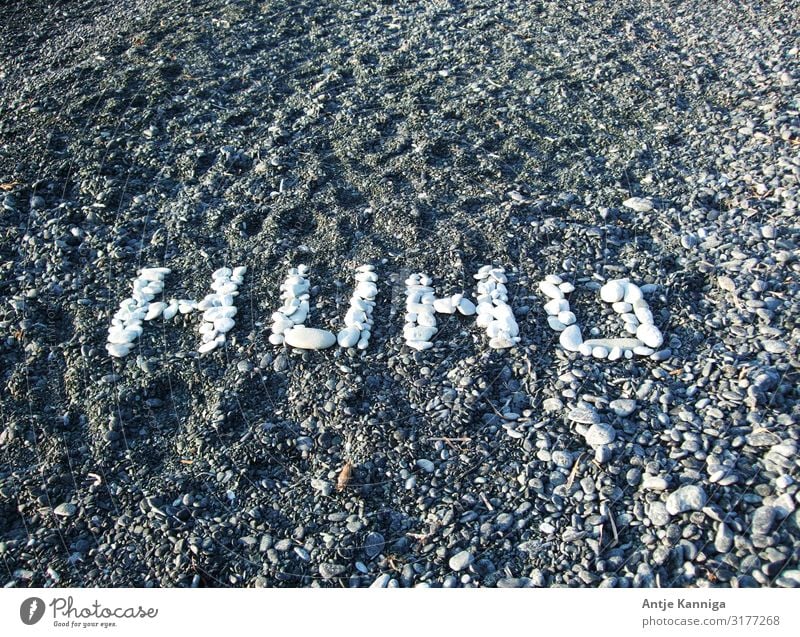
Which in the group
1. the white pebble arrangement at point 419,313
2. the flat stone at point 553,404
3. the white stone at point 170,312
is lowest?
the flat stone at point 553,404

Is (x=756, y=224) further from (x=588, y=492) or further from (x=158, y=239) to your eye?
(x=158, y=239)

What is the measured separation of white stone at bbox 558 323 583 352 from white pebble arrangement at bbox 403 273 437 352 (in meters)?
0.55

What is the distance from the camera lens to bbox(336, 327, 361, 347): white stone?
111 inches

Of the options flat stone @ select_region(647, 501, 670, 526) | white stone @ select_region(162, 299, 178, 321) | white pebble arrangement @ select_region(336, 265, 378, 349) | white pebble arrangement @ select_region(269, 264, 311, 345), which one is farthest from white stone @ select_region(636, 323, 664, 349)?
white stone @ select_region(162, 299, 178, 321)

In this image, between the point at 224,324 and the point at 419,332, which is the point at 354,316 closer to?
the point at 419,332

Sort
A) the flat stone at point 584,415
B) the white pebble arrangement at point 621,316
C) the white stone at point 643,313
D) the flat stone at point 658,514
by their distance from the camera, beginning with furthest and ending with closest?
1. the white stone at point 643,313
2. the white pebble arrangement at point 621,316
3. the flat stone at point 584,415
4. the flat stone at point 658,514

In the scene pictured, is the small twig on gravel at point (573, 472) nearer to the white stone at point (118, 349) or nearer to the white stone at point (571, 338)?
the white stone at point (571, 338)

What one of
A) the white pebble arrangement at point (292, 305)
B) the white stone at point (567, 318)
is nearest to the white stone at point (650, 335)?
the white stone at point (567, 318)

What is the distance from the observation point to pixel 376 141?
3861mm

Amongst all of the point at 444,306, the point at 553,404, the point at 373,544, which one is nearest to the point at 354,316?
the point at 444,306

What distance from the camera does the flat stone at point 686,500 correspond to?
2129 mm
